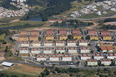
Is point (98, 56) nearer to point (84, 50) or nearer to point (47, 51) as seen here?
point (84, 50)

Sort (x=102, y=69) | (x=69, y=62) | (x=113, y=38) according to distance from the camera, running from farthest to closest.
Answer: (x=113, y=38)
(x=69, y=62)
(x=102, y=69)

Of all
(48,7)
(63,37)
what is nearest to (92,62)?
(63,37)

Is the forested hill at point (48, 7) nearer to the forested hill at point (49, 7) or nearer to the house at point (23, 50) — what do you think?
the forested hill at point (49, 7)

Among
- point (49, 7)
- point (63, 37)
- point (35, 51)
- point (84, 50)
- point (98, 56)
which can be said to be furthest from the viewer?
point (49, 7)

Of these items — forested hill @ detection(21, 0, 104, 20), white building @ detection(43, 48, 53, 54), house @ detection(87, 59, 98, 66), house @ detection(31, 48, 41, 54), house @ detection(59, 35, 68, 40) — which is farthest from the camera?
forested hill @ detection(21, 0, 104, 20)

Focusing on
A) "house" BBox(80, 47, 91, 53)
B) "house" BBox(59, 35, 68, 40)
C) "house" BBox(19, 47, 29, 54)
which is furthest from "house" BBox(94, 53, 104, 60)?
"house" BBox(19, 47, 29, 54)

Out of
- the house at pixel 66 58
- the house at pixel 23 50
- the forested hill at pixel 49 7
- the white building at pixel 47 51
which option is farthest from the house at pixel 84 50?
the forested hill at pixel 49 7

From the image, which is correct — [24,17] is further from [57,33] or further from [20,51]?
[20,51]

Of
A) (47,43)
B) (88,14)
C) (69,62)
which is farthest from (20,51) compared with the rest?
(88,14)

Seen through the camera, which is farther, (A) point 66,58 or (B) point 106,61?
(A) point 66,58

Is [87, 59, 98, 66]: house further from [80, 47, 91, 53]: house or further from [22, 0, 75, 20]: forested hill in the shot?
[22, 0, 75, 20]: forested hill

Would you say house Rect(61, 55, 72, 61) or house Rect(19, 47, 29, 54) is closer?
house Rect(61, 55, 72, 61)
